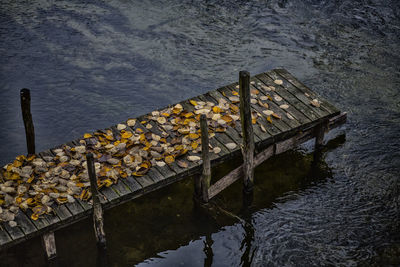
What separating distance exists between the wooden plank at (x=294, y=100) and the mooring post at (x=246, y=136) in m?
1.40

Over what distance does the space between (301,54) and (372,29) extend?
2292 millimetres

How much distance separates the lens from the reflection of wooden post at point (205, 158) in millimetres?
7445

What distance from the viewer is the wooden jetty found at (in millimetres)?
7055

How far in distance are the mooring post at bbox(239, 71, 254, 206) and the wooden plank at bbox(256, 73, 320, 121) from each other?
140cm

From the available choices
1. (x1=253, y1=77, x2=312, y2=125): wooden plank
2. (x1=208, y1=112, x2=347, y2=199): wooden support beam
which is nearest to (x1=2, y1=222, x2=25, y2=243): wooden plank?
(x1=208, y1=112, x2=347, y2=199): wooden support beam

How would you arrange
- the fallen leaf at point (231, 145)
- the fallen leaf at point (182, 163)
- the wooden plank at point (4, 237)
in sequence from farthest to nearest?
the fallen leaf at point (231, 145) → the fallen leaf at point (182, 163) → the wooden plank at point (4, 237)

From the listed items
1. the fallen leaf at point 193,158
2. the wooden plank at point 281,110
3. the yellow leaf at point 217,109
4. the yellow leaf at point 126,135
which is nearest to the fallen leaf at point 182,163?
the fallen leaf at point 193,158

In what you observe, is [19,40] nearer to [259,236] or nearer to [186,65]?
[186,65]

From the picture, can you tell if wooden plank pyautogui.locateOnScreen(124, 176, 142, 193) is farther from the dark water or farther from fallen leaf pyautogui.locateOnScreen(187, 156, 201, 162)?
the dark water

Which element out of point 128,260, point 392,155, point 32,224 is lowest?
point 128,260

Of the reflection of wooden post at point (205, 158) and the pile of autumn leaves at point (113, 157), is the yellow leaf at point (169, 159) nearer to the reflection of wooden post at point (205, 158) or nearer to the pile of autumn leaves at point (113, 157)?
the pile of autumn leaves at point (113, 157)

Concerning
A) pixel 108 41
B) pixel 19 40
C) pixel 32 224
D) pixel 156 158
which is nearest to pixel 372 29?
pixel 108 41

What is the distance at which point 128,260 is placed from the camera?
8156mm

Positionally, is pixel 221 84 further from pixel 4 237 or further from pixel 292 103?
pixel 4 237
